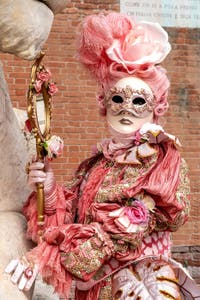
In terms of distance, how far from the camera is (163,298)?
2514mm

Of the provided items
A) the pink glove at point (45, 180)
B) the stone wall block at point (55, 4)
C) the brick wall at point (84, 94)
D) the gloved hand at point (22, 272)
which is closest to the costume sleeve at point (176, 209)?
the pink glove at point (45, 180)

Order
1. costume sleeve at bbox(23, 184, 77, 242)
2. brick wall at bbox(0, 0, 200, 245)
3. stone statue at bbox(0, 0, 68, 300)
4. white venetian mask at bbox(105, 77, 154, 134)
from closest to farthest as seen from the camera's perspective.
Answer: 1. stone statue at bbox(0, 0, 68, 300)
2. costume sleeve at bbox(23, 184, 77, 242)
3. white venetian mask at bbox(105, 77, 154, 134)
4. brick wall at bbox(0, 0, 200, 245)

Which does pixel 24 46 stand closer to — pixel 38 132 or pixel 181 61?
pixel 38 132

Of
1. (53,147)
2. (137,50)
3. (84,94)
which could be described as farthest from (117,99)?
(84,94)

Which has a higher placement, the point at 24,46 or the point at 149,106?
the point at 24,46

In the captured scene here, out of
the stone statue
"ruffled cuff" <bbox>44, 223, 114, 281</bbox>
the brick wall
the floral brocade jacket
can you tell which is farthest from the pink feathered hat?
the brick wall

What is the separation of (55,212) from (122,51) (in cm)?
52

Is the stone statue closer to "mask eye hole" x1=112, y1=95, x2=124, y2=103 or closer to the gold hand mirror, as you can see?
the gold hand mirror

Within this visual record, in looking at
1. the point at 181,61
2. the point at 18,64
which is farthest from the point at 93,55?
the point at 181,61

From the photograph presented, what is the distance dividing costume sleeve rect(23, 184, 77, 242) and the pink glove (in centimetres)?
1

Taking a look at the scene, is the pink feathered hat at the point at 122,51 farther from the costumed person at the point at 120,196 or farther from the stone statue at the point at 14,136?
the stone statue at the point at 14,136

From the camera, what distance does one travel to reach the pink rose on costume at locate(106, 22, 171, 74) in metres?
2.62

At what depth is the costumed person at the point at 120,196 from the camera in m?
2.43

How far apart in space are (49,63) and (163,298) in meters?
4.06
